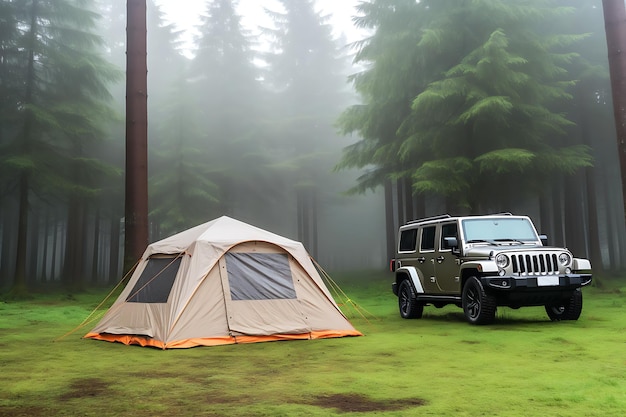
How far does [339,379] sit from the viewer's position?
20.1ft

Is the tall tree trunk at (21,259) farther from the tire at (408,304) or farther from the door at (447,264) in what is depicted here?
the door at (447,264)

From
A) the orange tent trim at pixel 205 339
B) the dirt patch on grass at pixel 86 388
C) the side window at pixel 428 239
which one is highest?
the side window at pixel 428 239

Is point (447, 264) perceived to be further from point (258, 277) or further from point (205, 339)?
point (205, 339)

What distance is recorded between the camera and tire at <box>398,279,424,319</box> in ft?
41.6

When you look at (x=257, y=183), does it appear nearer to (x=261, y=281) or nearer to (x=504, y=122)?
(x=504, y=122)

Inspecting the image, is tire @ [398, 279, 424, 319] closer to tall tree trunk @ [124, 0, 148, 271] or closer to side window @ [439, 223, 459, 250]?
side window @ [439, 223, 459, 250]

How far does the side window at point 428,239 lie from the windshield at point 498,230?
96 cm

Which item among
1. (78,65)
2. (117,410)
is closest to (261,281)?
(117,410)

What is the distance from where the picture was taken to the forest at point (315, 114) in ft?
58.7

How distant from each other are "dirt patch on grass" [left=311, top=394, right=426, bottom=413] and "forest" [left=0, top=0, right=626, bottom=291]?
12.5 metres

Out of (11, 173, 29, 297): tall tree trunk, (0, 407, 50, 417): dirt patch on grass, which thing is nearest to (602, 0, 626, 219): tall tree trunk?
(0, 407, 50, 417): dirt patch on grass

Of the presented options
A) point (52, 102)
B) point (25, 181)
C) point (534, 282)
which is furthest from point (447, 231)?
point (52, 102)

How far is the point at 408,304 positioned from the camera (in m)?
12.8

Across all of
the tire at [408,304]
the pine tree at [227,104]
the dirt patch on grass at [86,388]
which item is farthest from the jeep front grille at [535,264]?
the pine tree at [227,104]
